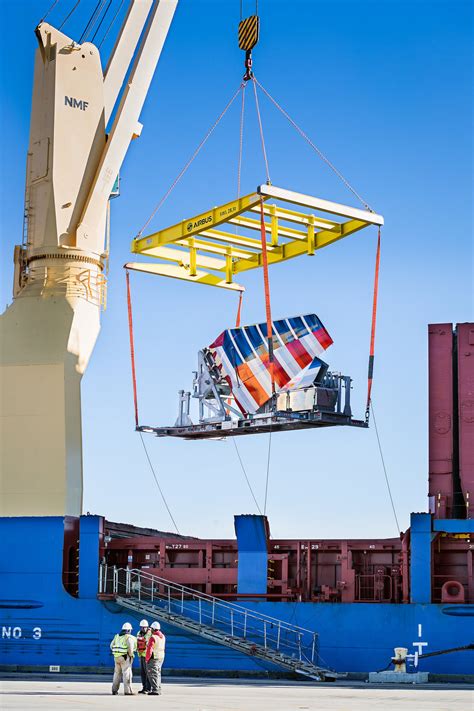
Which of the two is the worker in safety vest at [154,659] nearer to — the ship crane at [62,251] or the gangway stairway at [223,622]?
the gangway stairway at [223,622]

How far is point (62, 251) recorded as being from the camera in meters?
30.8

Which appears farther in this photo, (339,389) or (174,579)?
(174,579)

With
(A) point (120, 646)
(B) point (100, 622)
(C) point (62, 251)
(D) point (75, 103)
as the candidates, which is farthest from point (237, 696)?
(D) point (75, 103)

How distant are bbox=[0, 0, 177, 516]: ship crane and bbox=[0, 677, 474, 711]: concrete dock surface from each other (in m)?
8.32

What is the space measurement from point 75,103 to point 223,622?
14.1 m

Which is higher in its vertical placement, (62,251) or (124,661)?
(62,251)

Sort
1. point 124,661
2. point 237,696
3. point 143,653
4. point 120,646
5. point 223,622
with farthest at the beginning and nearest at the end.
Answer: point 223,622
point 143,653
point 120,646
point 124,661
point 237,696

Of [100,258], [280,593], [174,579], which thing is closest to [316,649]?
[280,593]

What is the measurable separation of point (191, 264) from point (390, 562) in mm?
8343

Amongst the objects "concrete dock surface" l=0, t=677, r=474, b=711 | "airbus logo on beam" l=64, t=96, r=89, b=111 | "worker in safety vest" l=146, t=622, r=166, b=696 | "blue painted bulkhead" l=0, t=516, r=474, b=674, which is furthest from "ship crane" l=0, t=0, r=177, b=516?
"worker in safety vest" l=146, t=622, r=166, b=696

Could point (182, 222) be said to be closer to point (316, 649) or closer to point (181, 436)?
point (181, 436)

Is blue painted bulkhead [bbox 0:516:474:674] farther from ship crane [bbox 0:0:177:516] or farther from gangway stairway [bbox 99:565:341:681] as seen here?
ship crane [bbox 0:0:177:516]

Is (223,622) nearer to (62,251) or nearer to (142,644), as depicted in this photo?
(142,644)

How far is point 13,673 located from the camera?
25.1m
